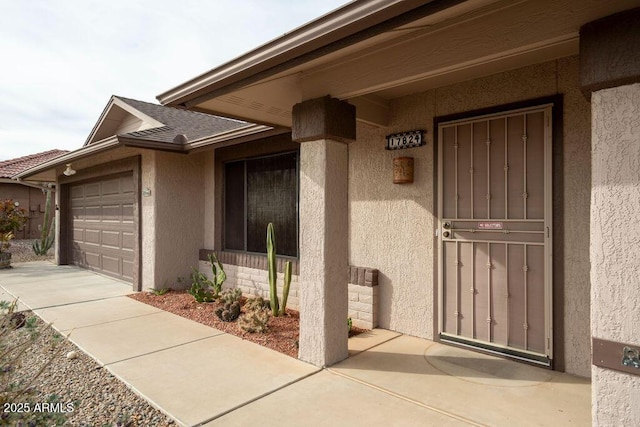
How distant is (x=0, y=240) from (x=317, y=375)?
11.2m

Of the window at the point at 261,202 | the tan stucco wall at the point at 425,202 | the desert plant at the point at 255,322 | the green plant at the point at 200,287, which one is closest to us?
the tan stucco wall at the point at 425,202

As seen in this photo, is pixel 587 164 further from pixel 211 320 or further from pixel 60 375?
pixel 60 375

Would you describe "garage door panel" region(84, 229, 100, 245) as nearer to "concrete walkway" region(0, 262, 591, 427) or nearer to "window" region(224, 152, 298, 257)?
"window" region(224, 152, 298, 257)

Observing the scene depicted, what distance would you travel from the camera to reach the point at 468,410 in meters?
2.91

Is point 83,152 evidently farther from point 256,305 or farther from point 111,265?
point 256,305

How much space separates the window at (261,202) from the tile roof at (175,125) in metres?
0.89

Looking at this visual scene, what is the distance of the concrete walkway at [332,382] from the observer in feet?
9.34

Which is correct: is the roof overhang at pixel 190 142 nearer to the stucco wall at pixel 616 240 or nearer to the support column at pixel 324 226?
the support column at pixel 324 226

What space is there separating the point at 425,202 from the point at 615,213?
2377mm

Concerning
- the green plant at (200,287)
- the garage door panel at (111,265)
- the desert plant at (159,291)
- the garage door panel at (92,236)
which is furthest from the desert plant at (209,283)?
the garage door panel at (92,236)

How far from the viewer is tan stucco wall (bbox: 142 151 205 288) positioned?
7.21 metres

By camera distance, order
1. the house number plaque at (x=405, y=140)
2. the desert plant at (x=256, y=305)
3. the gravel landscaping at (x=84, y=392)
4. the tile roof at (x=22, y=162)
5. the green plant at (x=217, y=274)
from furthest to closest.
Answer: the tile roof at (x=22, y=162)
the green plant at (x=217, y=274)
the desert plant at (x=256, y=305)
the house number plaque at (x=405, y=140)
the gravel landscaping at (x=84, y=392)

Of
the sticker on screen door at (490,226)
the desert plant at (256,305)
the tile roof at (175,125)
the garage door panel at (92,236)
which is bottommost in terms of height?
the desert plant at (256,305)

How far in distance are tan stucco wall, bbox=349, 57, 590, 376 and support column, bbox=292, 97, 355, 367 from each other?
108 centimetres
